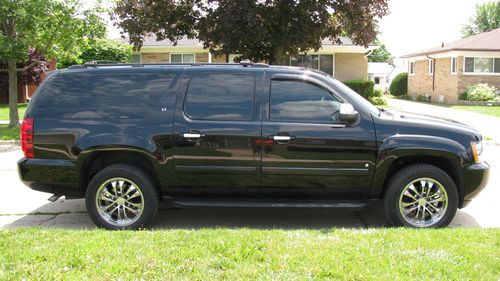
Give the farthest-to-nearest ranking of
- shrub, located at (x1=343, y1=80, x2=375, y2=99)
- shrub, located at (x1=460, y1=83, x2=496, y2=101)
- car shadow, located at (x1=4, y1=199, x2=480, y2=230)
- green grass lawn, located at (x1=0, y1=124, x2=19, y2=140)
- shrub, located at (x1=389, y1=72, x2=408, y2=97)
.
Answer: shrub, located at (x1=389, y1=72, x2=408, y2=97) → shrub, located at (x1=460, y1=83, x2=496, y2=101) → shrub, located at (x1=343, y1=80, x2=375, y2=99) → green grass lawn, located at (x1=0, y1=124, x2=19, y2=140) → car shadow, located at (x1=4, y1=199, x2=480, y2=230)

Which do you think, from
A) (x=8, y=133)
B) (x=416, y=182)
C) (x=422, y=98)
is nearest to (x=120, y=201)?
(x=416, y=182)

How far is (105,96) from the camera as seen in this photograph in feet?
18.0

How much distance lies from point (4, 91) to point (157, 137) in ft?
87.6

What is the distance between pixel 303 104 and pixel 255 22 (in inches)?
313

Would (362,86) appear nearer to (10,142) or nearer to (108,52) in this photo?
(108,52)

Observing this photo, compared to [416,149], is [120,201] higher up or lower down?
lower down

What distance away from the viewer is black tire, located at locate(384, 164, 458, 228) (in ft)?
17.4

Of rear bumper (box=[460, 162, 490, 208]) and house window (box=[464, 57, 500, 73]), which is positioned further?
house window (box=[464, 57, 500, 73])

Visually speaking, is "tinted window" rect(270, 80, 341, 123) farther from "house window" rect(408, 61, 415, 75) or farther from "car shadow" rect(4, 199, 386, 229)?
"house window" rect(408, 61, 415, 75)

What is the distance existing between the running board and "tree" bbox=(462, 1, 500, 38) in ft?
257

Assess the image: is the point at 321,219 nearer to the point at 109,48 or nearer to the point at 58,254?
the point at 58,254

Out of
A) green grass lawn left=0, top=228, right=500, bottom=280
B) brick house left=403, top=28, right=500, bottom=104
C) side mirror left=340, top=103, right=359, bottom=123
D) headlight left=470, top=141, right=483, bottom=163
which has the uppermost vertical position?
brick house left=403, top=28, right=500, bottom=104

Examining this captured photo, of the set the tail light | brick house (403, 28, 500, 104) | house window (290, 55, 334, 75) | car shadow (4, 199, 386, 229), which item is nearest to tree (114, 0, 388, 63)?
car shadow (4, 199, 386, 229)

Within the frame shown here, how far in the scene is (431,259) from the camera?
13.2 ft
